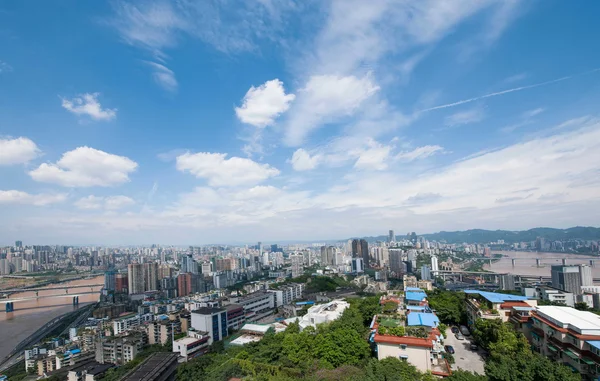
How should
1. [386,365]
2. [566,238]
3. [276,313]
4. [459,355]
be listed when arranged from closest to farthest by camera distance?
1. [386,365]
2. [459,355]
3. [276,313]
4. [566,238]

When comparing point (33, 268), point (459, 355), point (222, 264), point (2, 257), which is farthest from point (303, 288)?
point (2, 257)

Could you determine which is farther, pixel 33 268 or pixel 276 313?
pixel 33 268

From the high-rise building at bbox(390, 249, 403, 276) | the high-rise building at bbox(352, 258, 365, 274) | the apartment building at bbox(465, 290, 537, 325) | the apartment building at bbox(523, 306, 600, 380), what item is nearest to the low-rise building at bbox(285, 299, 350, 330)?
the apartment building at bbox(465, 290, 537, 325)

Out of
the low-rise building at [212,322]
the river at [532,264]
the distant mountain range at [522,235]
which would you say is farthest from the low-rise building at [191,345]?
the distant mountain range at [522,235]

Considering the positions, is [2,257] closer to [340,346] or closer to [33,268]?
[33,268]

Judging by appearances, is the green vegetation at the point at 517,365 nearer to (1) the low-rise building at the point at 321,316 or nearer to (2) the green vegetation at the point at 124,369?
(1) the low-rise building at the point at 321,316

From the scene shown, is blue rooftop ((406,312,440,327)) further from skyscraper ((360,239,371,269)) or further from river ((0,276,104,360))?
skyscraper ((360,239,371,269))
